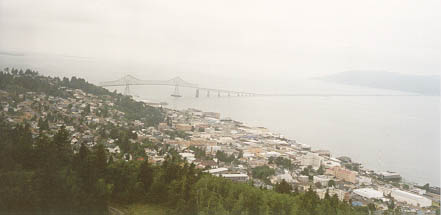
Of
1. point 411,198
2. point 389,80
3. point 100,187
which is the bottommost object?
point 411,198

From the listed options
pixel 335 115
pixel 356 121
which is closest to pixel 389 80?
pixel 356 121

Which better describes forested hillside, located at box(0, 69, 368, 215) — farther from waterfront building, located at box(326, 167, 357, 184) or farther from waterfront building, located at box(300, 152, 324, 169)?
waterfront building, located at box(300, 152, 324, 169)

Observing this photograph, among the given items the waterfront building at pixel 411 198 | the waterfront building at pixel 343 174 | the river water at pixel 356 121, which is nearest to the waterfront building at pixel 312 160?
the waterfront building at pixel 343 174

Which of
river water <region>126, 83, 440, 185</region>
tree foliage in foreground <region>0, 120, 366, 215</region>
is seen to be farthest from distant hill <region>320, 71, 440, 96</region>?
tree foliage in foreground <region>0, 120, 366, 215</region>

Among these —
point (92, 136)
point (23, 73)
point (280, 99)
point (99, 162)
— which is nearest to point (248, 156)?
point (92, 136)

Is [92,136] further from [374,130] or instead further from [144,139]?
[374,130]

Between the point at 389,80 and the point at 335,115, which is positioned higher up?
the point at 389,80

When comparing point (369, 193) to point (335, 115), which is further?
point (335, 115)

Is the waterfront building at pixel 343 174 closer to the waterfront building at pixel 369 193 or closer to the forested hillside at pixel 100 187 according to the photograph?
the waterfront building at pixel 369 193

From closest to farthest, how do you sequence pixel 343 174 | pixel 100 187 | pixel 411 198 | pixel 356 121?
1. pixel 100 187
2. pixel 411 198
3. pixel 343 174
4. pixel 356 121

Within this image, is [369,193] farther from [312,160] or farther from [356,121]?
[356,121]
